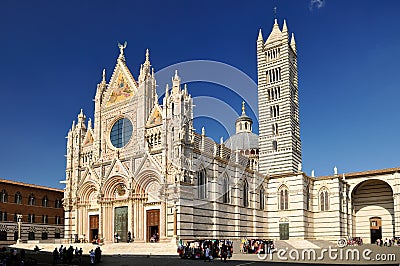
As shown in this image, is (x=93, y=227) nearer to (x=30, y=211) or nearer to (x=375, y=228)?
(x=30, y=211)

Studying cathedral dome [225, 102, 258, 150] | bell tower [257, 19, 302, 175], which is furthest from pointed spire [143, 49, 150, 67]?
cathedral dome [225, 102, 258, 150]

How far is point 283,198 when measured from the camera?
49125mm

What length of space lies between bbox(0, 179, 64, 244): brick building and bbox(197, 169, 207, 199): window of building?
22.9 meters

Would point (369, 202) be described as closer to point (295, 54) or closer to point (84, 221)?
point (295, 54)

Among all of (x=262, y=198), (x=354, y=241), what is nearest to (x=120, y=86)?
(x=262, y=198)

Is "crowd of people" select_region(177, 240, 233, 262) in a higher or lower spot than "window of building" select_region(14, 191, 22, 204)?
lower

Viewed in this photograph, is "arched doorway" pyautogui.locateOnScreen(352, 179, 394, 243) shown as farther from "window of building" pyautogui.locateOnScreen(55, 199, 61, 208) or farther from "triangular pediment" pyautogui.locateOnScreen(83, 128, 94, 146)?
"window of building" pyautogui.locateOnScreen(55, 199, 61, 208)

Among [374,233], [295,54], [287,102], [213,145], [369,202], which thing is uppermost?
[295,54]

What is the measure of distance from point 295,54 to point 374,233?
85.3 feet

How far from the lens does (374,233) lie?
177 feet

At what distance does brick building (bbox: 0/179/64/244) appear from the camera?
155 feet

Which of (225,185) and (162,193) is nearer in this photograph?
(162,193)

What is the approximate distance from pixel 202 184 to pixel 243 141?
33169 mm

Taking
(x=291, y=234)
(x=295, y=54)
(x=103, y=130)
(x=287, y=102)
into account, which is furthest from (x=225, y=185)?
(x=295, y=54)
